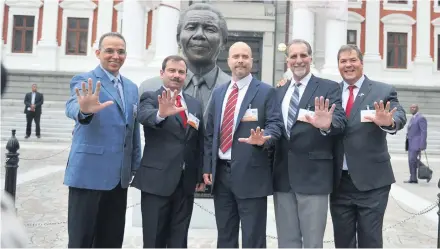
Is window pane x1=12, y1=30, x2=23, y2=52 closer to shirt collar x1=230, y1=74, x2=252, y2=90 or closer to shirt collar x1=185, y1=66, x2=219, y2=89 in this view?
shirt collar x1=185, y1=66, x2=219, y2=89

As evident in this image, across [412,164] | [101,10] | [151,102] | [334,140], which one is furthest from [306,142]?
[101,10]

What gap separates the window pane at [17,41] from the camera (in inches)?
917

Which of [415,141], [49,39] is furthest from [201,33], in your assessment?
[49,39]

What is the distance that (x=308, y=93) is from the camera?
3.07 meters

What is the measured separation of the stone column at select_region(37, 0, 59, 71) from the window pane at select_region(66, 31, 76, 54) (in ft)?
2.25

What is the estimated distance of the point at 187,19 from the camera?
12.5 ft

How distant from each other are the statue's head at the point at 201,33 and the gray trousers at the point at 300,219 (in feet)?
5.14

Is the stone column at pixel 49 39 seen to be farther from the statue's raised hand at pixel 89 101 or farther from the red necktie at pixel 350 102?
the red necktie at pixel 350 102

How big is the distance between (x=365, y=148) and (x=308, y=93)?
0.61m

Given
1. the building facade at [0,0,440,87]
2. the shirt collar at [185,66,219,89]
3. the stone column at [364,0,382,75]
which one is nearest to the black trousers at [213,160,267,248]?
the shirt collar at [185,66,219,89]

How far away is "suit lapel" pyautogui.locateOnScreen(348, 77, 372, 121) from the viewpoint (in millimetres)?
3066

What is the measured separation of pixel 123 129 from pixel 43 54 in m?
22.3

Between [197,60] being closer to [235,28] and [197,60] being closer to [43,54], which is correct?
[235,28]

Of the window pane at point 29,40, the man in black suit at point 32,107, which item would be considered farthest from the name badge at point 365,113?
the window pane at point 29,40
